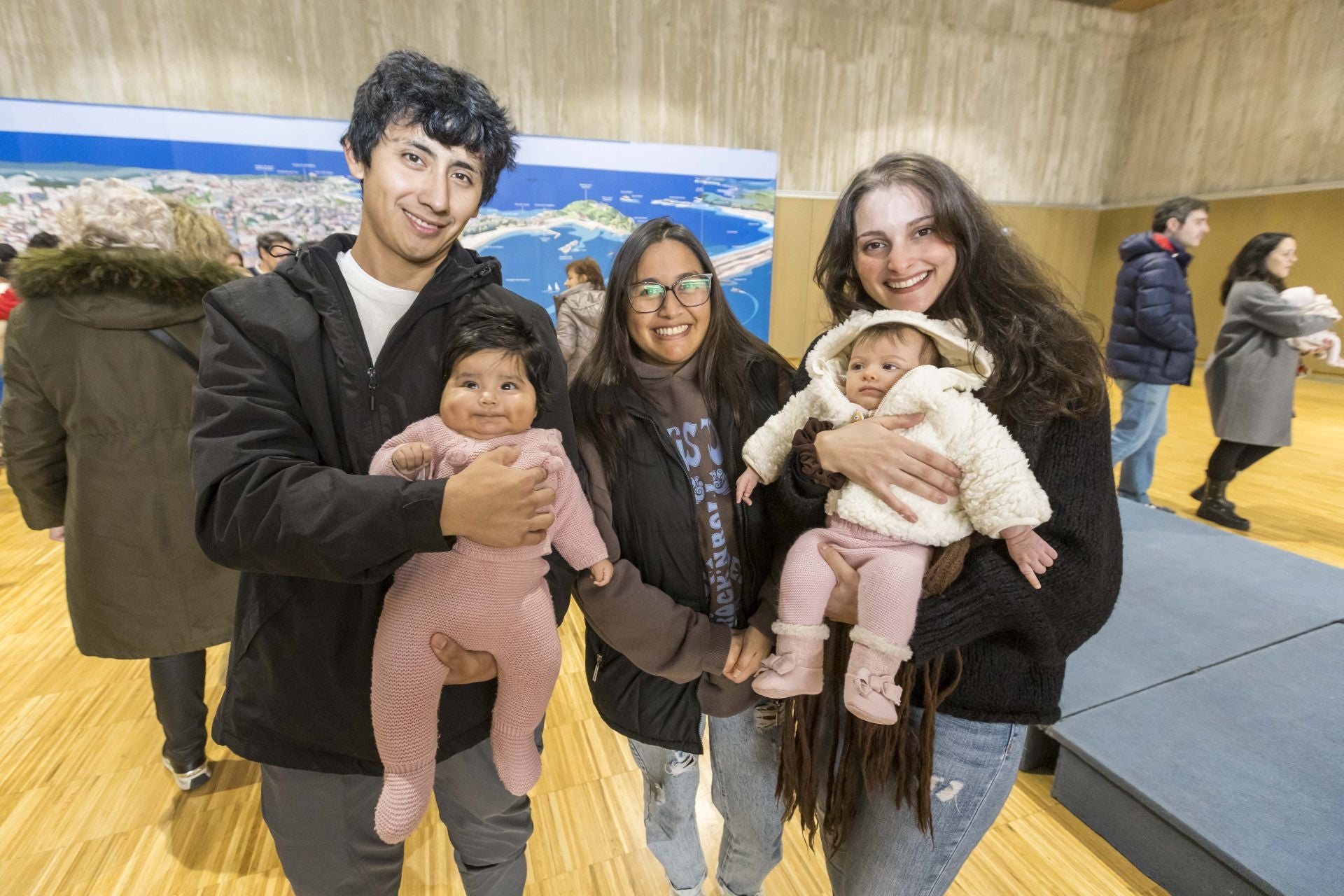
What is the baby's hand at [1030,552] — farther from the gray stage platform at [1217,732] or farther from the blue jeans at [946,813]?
the gray stage platform at [1217,732]

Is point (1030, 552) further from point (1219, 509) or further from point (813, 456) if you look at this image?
point (1219, 509)

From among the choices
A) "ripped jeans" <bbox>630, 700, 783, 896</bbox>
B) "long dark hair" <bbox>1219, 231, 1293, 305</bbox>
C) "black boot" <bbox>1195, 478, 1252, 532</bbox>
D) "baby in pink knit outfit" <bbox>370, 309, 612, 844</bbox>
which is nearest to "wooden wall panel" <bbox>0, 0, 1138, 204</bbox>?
"long dark hair" <bbox>1219, 231, 1293, 305</bbox>

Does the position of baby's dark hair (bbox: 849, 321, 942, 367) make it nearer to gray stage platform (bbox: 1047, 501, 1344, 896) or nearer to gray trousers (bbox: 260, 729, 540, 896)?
gray trousers (bbox: 260, 729, 540, 896)

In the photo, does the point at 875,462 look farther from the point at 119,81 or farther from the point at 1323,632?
the point at 119,81

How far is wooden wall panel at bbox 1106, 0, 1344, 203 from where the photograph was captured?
8.02 meters

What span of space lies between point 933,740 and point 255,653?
1201mm

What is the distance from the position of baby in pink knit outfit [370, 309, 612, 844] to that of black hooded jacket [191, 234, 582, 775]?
0.22ft

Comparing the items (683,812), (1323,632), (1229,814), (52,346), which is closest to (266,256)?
(52,346)

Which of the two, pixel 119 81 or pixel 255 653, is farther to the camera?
pixel 119 81

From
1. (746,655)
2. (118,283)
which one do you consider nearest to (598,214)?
(118,283)

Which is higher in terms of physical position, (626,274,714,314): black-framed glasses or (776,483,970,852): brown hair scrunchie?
(626,274,714,314): black-framed glasses

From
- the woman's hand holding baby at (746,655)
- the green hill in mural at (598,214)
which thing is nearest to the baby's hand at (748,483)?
the woman's hand holding baby at (746,655)

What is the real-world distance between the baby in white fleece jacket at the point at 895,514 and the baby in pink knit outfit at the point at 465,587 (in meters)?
0.45

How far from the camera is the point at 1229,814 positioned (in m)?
1.67
